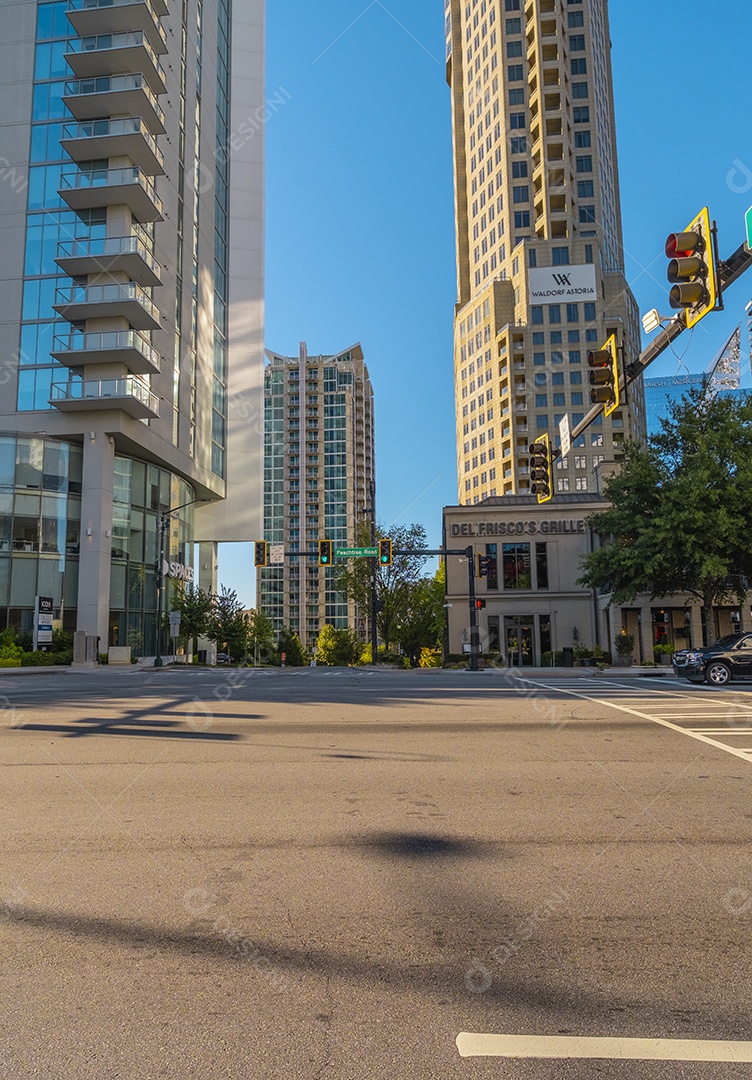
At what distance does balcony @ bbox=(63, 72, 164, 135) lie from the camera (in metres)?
42.4

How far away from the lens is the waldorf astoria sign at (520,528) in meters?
49.6

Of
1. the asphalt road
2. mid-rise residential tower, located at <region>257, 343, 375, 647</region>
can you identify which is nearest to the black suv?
the asphalt road

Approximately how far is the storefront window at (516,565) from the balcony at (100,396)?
2451 centimetres

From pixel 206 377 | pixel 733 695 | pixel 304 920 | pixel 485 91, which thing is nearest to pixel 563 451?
pixel 733 695

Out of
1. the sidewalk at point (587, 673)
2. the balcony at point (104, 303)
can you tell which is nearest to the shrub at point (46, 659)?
the balcony at point (104, 303)

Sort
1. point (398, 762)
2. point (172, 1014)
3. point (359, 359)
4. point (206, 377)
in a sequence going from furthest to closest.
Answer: point (359, 359) → point (206, 377) → point (398, 762) → point (172, 1014)

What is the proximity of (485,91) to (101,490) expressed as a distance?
94.3 metres

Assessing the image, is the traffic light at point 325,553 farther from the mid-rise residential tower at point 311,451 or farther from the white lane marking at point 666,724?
the mid-rise residential tower at point 311,451

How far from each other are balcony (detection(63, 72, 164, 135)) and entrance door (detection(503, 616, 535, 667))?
3763 cm

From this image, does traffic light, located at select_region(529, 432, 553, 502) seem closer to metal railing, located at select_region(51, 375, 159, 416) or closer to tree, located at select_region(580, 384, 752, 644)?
tree, located at select_region(580, 384, 752, 644)

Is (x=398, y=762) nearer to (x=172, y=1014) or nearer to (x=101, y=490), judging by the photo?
(x=172, y=1014)

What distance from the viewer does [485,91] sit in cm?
10731

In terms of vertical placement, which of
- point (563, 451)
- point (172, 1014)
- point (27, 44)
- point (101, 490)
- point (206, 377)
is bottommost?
Answer: point (172, 1014)

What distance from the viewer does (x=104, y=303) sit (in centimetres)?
4178
